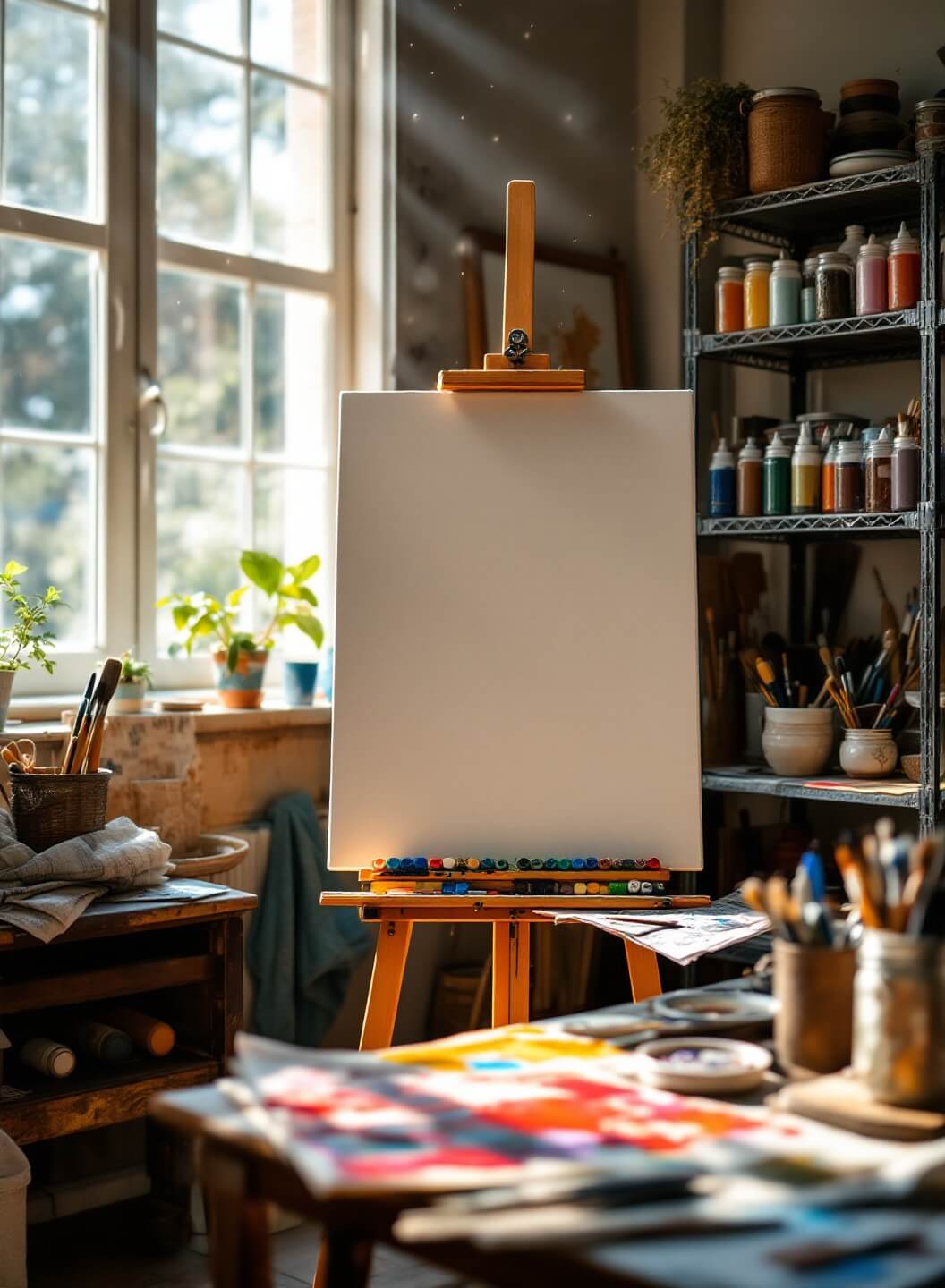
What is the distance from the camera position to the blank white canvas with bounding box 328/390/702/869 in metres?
2.31

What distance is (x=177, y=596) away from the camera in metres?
3.11

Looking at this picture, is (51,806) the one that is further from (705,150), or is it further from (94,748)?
(705,150)

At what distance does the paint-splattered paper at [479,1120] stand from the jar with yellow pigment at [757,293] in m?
2.28

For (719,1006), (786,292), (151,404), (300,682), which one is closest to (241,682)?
(300,682)

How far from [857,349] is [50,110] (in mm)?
1877

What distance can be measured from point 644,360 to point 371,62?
3.39 feet

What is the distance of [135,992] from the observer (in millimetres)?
2488

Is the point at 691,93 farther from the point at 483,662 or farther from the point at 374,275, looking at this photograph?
the point at 483,662

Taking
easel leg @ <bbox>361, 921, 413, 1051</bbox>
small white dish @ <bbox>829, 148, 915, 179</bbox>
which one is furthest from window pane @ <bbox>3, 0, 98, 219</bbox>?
easel leg @ <bbox>361, 921, 413, 1051</bbox>

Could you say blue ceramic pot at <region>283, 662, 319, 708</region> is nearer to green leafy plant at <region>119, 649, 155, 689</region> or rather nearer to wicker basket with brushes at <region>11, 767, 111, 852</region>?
green leafy plant at <region>119, 649, 155, 689</region>

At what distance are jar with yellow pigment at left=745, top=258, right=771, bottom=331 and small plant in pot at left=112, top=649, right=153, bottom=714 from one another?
1.55 metres

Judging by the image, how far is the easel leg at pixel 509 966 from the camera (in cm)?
218

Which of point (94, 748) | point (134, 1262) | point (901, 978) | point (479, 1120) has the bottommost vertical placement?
point (134, 1262)

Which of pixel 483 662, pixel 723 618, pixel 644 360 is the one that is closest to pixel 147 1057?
pixel 483 662
